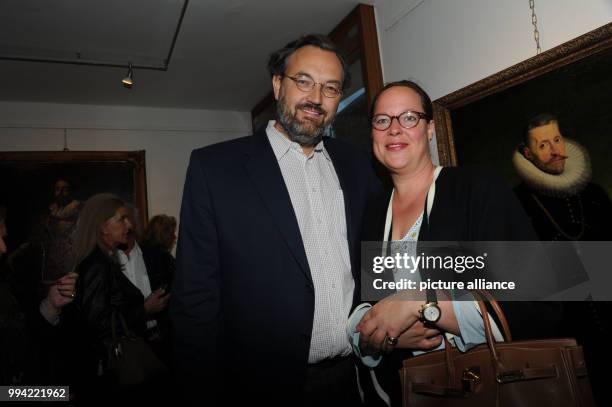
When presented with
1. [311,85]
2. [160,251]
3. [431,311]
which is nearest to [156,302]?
[160,251]

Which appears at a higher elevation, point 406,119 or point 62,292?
point 406,119

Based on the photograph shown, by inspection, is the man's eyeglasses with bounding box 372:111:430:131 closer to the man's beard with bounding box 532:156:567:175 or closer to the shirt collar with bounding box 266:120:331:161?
the shirt collar with bounding box 266:120:331:161

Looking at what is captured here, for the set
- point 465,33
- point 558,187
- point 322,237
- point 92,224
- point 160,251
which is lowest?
point 322,237

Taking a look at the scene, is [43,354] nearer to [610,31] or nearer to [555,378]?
[555,378]

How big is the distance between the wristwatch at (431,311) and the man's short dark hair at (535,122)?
115 centimetres

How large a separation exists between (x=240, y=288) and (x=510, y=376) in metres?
1.01

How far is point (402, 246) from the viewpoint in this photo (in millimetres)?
1535

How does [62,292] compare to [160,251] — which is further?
[160,251]

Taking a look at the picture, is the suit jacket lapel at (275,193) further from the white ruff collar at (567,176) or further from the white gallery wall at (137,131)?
the white gallery wall at (137,131)

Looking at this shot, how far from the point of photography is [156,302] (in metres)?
3.46

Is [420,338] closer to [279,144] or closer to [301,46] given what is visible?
[279,144]

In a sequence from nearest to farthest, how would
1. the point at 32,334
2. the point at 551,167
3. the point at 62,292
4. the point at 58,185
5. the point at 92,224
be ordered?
1. the point at 551,167
2. the point at 32,334
3. the point at 62,292
4. the point at 92,224
5. the point at 58,185

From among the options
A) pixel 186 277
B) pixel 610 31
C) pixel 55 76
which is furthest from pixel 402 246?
pixel 55 76

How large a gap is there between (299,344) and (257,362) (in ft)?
0.64
